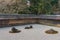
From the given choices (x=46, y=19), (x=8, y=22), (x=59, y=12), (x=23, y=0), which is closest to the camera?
(x=8, y=22)

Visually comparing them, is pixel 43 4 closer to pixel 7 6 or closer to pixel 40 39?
pixel 7 6

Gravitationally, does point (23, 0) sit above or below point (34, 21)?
above

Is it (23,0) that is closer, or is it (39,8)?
(39,8)

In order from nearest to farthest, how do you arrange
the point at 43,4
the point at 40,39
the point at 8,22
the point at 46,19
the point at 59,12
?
the point at 40,39
the point at 8,22
the point at 46,19
the point at 59,12
the point at 43,4

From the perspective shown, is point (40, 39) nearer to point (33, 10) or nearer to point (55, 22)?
point (55, 22)

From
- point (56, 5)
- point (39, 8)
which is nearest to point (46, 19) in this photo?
point (39, 8)

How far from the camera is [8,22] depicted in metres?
2.69

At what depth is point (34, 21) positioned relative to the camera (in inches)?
123

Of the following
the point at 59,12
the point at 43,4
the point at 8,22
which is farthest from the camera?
the point at 43,4

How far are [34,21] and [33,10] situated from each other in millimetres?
1747

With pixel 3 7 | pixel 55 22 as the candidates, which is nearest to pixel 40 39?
Result: pixel 55 22

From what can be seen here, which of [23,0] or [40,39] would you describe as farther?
[23,0]

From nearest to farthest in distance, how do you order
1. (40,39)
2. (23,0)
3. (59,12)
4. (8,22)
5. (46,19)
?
(40,39) < (8,22) < (46,19) < (59,12) < (23,0)

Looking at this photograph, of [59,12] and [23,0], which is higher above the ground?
[23,0]
